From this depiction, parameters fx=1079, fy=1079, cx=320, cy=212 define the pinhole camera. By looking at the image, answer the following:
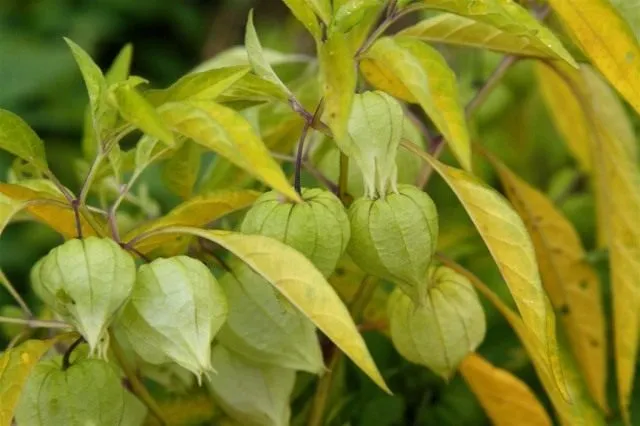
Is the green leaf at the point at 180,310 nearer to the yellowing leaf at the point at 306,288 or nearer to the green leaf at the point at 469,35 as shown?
the yellowing leaf at the point at 306,288

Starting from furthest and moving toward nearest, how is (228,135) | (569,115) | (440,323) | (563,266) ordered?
(569,115) → (563,266) → (440,323) → (228,135)

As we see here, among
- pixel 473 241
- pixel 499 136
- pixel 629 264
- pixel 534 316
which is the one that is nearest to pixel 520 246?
pixel 534 316

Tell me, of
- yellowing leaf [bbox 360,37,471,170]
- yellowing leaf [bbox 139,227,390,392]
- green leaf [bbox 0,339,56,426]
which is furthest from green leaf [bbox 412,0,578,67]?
green leaf [bbox 0,339,56,426]

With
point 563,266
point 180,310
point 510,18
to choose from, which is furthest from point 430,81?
point 563,266

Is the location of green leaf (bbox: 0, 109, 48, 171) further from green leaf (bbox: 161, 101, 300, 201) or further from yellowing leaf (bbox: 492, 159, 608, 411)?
yellowing leaf (bbox: 492, 159, 608, 411)

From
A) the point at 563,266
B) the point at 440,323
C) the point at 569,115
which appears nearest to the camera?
the point at 440,323

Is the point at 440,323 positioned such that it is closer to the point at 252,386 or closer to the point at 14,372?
the point at 252,386
